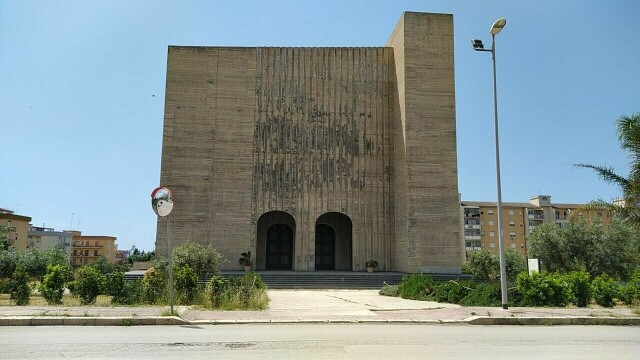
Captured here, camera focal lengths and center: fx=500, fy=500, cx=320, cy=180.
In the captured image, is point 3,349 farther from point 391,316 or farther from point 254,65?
point 254,65

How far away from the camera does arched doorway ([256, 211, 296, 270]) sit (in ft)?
106

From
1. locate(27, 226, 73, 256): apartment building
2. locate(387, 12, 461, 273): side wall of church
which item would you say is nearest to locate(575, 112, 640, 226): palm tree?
locate(387, 12, 461, 273): side wall of church

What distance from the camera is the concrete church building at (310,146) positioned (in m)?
29.3

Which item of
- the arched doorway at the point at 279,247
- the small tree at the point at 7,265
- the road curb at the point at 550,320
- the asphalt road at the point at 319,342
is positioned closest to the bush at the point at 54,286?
the asphalt road at the point at 319,342

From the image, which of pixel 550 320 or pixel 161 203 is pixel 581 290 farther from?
pixel 161 203

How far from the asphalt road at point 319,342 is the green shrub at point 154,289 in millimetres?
3523

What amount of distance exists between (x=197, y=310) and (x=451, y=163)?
20.1 meters

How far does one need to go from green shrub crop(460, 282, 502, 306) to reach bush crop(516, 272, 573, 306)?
688mm

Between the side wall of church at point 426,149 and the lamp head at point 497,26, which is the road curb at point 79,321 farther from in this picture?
the side wall of church at point 426,149

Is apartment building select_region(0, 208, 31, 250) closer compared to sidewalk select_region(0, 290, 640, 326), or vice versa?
sidewalk select_region(0, 290, 640, 326)

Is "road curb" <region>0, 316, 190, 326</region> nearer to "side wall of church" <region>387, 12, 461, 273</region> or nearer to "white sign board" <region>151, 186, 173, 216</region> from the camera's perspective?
"white sign board" <region>151, 186, 173, 216</region>

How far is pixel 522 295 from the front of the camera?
14.4m

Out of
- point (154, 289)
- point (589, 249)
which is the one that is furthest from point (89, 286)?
point (589, 249)

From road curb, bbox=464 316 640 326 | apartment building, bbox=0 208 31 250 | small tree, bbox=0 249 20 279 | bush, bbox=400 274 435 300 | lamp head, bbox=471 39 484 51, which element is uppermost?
lamp head, bbox=471 39 484 51
